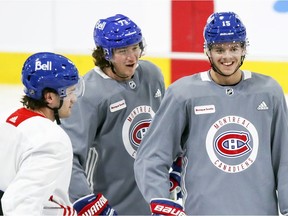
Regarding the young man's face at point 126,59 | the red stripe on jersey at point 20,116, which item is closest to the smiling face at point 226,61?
the young man's face at point 126,59

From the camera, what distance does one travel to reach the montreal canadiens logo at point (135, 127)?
3473 millimetres

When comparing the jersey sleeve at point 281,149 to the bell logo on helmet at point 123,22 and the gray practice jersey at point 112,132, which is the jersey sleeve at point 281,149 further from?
the bell logo on helmet at point 123,22

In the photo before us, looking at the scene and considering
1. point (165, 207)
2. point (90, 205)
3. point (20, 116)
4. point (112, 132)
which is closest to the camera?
point (20, 116)

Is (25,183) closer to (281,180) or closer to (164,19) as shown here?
(281,180)

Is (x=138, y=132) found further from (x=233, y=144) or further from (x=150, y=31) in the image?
(x=150, y=31)

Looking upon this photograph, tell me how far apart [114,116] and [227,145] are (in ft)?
1.71

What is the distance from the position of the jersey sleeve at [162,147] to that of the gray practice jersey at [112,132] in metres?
0.33

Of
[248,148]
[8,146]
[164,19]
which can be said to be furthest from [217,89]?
[164,19]

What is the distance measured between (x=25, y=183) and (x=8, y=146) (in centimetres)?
15

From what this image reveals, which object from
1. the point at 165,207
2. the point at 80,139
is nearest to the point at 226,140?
the point at 165,207

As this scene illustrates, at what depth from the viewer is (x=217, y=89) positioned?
311 centimetres

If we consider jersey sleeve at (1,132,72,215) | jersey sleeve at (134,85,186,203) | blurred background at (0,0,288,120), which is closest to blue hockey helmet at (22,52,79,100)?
jersey sleeve at (1,132,72,215)

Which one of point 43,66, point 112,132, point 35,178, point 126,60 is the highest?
point 43,66

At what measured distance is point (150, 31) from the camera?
6.02 meters
